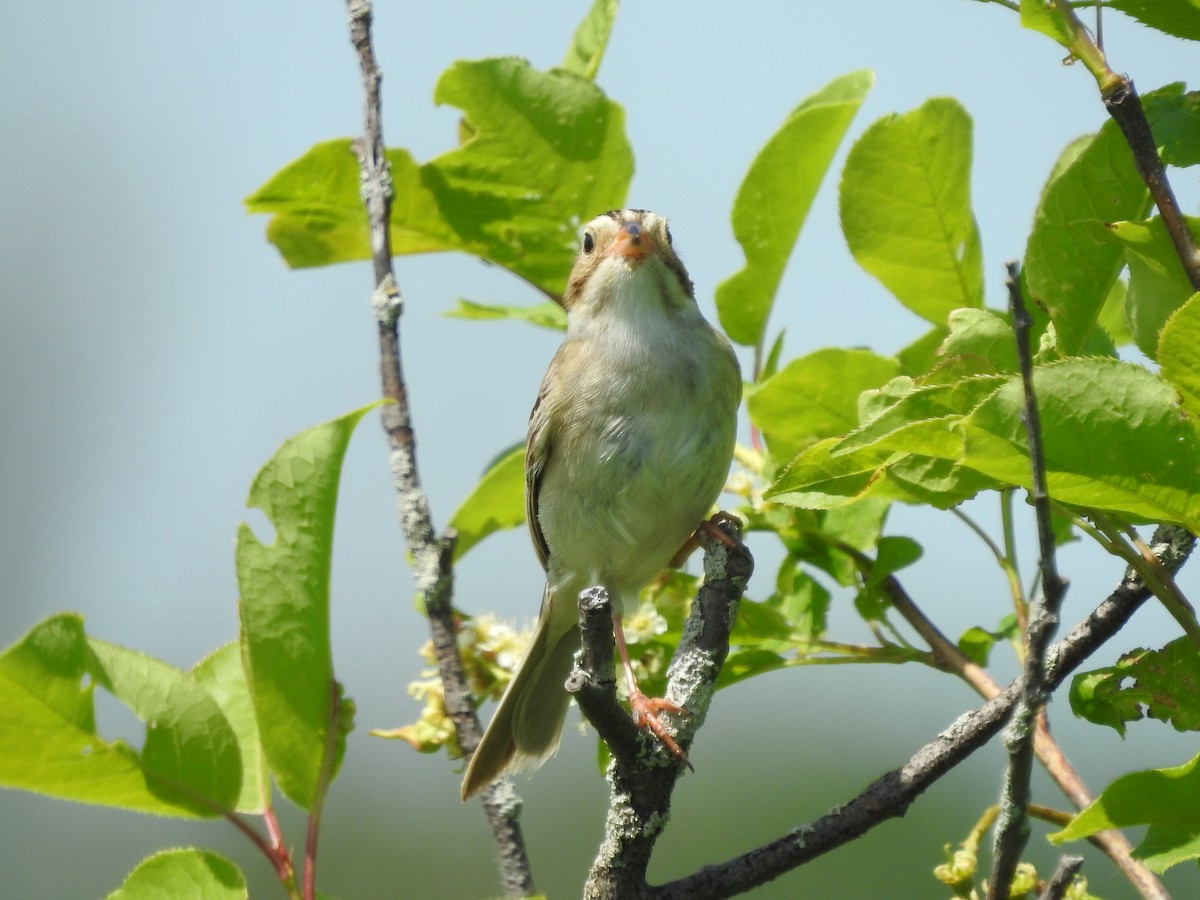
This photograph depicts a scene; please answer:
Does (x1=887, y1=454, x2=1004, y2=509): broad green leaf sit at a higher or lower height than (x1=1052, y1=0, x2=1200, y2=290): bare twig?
lower

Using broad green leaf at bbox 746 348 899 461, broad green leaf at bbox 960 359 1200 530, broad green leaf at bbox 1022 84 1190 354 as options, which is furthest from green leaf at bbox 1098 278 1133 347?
broad green leaf at bbox 960 359 1200 530

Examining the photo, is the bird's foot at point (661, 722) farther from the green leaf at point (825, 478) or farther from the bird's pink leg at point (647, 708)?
the green leaf at point (825, 478)

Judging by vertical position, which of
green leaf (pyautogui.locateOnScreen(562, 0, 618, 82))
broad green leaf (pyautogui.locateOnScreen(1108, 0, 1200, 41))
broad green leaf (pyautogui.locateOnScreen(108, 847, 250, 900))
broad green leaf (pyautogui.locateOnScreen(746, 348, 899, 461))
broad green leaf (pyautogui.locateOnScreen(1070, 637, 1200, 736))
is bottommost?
broad green leaf (pyautogui.locateOnScreen(108, 847, 250, 900))

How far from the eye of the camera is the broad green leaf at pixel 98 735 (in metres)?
1.95

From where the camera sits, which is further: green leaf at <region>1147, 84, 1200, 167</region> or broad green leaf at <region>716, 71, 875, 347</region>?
broad green leaf at <region>716, 71, 875, 347</region>

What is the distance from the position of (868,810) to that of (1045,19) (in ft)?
3.50

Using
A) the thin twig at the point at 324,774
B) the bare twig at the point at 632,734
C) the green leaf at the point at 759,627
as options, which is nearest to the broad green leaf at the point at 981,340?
the bare twig at the point at 632,734

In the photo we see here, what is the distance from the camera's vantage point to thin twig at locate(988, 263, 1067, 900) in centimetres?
123

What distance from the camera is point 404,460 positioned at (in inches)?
106

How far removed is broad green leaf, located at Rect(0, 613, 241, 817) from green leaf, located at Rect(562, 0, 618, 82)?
61.8 inches

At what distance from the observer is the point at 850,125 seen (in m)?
2.54

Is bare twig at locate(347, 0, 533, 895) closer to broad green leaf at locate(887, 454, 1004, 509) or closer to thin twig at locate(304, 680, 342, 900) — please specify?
thin twig at locate(304, 680, 342, 900)

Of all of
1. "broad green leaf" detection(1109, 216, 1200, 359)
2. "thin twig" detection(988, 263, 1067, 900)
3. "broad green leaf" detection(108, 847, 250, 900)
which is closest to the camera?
"thin twig" detection(988, 263, 1067, 900)

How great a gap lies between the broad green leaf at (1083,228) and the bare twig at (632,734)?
708 mm
